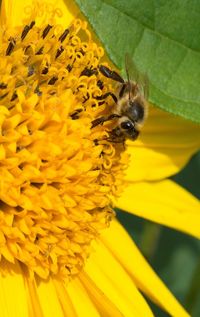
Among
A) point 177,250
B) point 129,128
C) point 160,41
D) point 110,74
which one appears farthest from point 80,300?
point 177,250

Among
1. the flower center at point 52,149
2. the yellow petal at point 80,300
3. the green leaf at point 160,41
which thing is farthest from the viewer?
the yellow petal at point 80,300

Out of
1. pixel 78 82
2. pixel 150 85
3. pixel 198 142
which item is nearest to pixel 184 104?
pixel 150 85

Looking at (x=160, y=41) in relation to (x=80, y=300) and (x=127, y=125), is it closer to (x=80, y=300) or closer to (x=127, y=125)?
(x=127, y=125)

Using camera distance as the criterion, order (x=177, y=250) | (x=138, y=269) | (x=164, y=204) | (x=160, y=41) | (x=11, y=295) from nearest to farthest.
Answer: (x=160, y=41)
(x=11, y=295)
(x=138, y=269)
(x=164, y=204)
(x=177, y=250)

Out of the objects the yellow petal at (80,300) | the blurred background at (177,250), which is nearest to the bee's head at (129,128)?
the yellow petal at (80,300)

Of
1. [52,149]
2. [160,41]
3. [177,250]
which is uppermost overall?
[160,41]

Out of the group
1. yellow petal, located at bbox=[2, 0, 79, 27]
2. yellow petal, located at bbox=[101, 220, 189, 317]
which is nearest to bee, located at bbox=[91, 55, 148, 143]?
yellow petal, located at bbox=[2, 0, 79, 27]

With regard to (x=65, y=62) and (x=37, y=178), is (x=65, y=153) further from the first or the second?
(x=65, y=62)

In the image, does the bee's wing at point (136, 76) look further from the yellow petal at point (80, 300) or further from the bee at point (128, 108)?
the yellow petal at point (80, 300)
